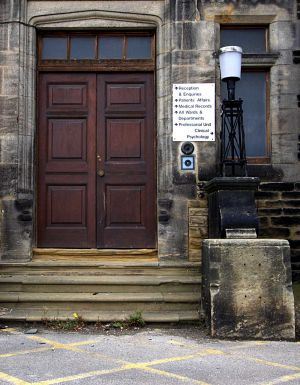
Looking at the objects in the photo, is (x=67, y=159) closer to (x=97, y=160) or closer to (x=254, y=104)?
(x=97, y=160)

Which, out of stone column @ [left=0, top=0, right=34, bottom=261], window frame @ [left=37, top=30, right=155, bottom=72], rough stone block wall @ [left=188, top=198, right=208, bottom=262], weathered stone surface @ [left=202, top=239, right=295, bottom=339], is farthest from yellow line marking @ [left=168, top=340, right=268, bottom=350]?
window frame @ [left=37, top=30, right=155, bottom=72]

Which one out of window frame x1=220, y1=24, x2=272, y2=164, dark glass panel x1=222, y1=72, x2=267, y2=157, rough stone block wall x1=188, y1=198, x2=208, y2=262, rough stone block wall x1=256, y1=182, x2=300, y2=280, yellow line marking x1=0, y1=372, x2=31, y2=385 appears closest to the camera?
yellow line marking x1=0, y1=372, x2=31, y2=385

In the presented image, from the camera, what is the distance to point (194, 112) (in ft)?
24.7

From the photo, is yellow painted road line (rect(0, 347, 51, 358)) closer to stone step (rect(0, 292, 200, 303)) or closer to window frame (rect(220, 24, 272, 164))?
stone step (rect(0, 292, 200, 303))

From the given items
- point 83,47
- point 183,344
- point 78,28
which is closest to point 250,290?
point 183,344

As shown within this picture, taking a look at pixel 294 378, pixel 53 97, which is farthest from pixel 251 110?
pixel 294 378

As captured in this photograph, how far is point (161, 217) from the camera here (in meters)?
7.42

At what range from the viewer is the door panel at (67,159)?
7.68 meters

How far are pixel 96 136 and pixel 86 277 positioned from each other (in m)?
1.97

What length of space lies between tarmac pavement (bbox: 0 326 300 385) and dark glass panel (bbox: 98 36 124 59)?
3.82 meters

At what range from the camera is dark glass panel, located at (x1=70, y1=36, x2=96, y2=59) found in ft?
25.6

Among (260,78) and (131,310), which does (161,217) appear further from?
(260,78)

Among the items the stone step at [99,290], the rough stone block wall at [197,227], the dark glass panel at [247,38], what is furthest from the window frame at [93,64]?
the stone step at [99,290]

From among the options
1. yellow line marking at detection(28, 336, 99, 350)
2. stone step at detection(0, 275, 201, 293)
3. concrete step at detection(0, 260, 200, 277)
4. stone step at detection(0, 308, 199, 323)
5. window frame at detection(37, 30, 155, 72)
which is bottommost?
yellow line marking at detection(28, 336, 99, 350)
